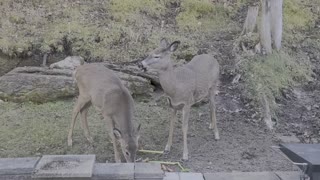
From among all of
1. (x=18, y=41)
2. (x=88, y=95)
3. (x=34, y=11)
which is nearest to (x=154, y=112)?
(x=88, y=95)

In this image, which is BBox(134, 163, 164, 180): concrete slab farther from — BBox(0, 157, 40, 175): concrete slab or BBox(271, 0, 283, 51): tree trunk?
BBox(271, 0, 283, 51): tree trunk

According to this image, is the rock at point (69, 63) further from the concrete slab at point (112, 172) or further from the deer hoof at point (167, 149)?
the concrete slab at point (112, 172)

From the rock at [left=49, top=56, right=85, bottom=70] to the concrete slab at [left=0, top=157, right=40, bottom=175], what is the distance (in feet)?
11.2

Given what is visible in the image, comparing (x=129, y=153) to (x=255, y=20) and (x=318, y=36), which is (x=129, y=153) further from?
(x=318, y=36)

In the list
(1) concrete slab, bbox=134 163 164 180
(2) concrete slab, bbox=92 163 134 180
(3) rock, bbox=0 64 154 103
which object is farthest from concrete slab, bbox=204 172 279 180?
(3) rock, bbox=0 64 154 103

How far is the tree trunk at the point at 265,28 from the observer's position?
7.53 meters

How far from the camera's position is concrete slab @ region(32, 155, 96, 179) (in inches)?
140

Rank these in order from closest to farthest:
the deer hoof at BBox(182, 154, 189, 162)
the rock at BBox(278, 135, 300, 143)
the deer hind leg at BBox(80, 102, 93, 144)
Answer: the deer hoof at BBox(182, 154, 189, 162), the deer hind leg at BBox(80, 102, 93, 144), the rock at BBox(278, 135, 300, 143)

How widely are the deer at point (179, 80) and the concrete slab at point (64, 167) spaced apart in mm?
1560

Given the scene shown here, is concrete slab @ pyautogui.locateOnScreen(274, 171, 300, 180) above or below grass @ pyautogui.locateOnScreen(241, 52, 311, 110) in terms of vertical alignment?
below

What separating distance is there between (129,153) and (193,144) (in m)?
1.10

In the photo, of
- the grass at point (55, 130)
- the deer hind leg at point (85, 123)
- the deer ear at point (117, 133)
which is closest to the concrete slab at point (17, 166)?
the deer ear at point (117, 133)

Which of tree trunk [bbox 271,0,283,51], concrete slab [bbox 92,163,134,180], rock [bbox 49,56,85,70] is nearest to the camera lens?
concrete slab [bbox 92,163,134,180]

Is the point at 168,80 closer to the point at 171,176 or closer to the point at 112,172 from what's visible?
the point at 171,176
